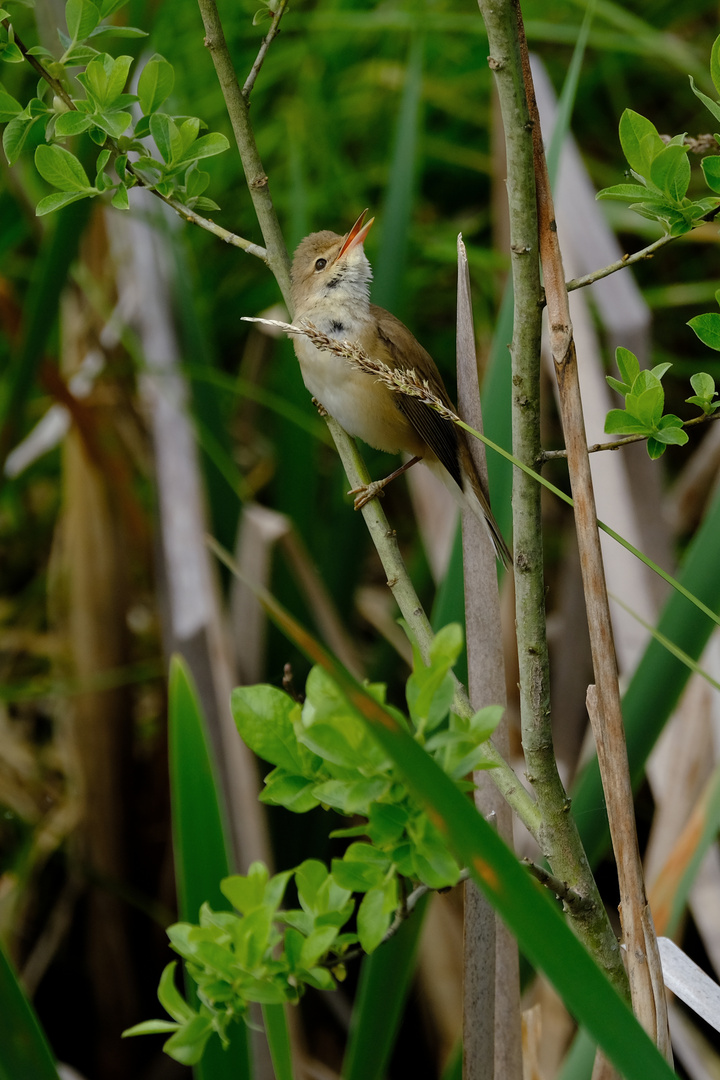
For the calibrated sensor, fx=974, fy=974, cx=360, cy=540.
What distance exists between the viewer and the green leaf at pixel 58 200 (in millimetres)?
610

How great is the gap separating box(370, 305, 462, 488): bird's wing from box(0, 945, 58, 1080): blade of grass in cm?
74

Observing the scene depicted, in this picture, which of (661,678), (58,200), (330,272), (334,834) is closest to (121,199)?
(58,200)

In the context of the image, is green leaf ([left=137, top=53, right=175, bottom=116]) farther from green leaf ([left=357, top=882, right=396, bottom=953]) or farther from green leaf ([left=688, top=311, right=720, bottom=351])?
green leaf ([left=357, top=882, right=396, bottom=953])

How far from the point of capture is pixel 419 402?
128 cm

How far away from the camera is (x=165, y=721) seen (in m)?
1.71

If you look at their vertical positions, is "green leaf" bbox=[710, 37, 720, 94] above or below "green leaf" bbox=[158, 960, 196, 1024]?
above

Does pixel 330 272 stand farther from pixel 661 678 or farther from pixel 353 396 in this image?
pixel 661 678

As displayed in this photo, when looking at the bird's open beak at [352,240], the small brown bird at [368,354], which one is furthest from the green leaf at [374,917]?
the bird's open beak at [352,240]

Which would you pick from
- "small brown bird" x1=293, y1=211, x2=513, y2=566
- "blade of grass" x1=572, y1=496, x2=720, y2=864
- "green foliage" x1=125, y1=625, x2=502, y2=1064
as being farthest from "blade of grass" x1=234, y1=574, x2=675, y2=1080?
"small brown bird" x1=293, y1=211, x2=513, y2=566

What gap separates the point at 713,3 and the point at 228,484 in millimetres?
1547

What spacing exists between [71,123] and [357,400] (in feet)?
2.41

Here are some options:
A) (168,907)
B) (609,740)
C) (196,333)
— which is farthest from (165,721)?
(609,740)

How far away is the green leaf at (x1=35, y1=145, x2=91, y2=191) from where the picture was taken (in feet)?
1.96

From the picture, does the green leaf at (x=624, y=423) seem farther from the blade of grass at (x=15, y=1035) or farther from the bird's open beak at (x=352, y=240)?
the bird's open beak at (x=352, y=240)
